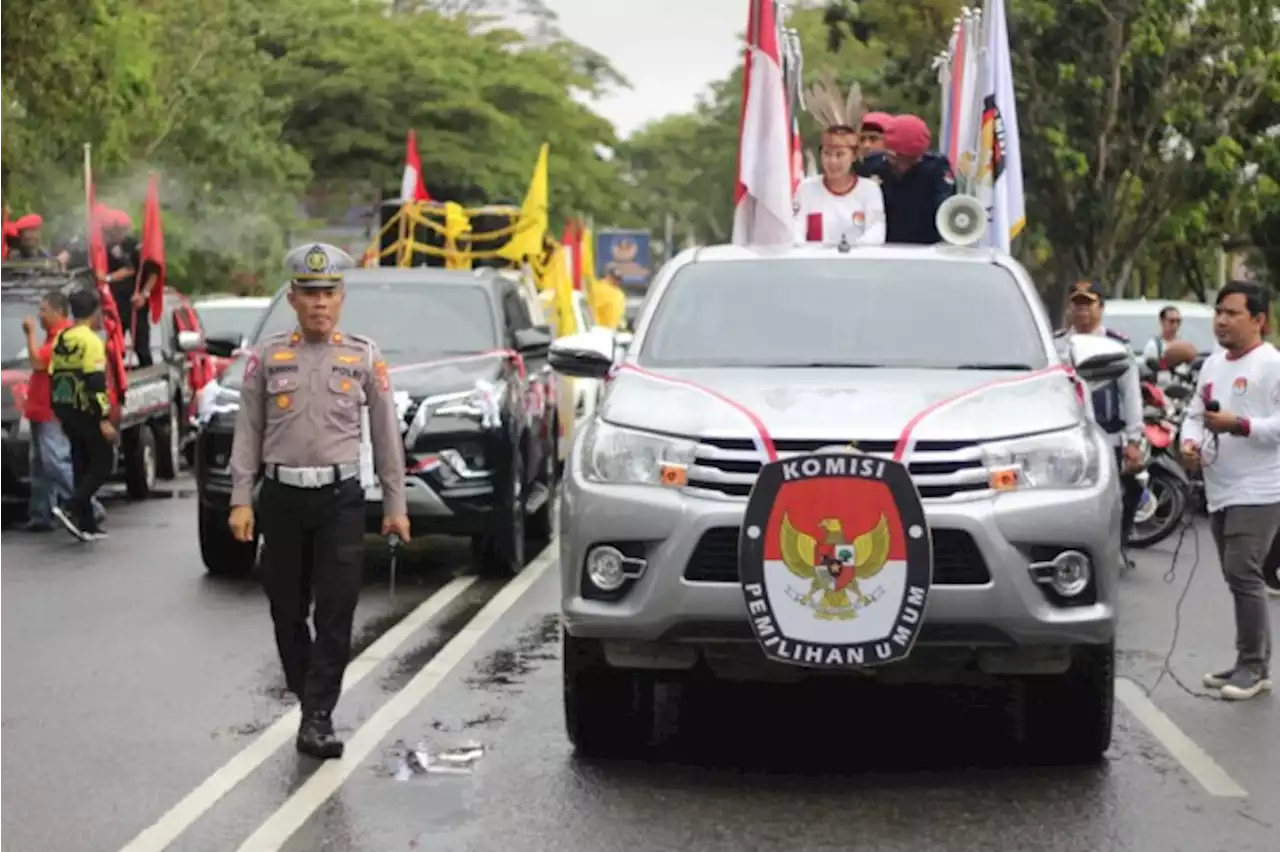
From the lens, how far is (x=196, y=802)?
24.6 ft

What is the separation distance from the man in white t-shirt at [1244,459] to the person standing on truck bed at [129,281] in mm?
12710

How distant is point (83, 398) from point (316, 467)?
28.0ft

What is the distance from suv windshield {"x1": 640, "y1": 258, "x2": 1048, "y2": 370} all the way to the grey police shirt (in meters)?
1.12

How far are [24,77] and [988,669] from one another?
1620cm

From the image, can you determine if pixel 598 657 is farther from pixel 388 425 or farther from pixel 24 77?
pixel 24 77

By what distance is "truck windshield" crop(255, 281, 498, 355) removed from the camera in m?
14.1

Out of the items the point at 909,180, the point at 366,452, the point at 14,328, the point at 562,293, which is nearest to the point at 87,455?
the point at 14,328

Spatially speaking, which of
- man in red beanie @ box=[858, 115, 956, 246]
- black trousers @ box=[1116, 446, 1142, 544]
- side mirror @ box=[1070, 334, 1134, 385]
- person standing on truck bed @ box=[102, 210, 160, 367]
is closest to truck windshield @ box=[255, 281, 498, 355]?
man in red beanie @ box=[858, 115, 956, 246]

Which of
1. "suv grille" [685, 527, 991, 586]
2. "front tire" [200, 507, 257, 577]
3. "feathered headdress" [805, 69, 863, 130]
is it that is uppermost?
"feathered headdress" [805, 69, 863, 130]

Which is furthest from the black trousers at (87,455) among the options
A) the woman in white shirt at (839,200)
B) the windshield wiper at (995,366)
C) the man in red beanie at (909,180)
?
the windshield wiper at (995,366)

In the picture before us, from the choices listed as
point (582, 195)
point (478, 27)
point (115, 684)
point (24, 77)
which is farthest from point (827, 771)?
point (478, 27)

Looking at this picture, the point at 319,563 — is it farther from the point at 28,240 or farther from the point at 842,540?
the point at 28,240

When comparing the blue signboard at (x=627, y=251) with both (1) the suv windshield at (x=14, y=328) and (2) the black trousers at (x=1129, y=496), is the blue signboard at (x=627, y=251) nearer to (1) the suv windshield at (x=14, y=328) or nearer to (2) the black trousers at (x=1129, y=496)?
(1) the suv windshield at (x=14, y=328)

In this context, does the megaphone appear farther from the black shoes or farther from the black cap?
the black shoes
